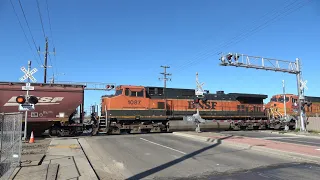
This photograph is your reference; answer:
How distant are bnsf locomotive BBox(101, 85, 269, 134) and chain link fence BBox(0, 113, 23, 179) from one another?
14.3 m

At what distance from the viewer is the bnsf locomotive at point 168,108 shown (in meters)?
24.4

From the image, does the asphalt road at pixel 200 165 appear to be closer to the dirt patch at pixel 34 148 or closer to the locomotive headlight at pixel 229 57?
the dirt patch at pixel 34 148

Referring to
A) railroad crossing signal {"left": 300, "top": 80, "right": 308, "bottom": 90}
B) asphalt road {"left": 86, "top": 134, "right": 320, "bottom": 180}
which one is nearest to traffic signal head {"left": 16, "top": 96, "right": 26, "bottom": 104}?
asphalt road {"left": 86, "top": 134, "right": 320, "bottom": 180}

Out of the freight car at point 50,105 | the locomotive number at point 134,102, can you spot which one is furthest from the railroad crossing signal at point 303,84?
the freight car at point 50,105

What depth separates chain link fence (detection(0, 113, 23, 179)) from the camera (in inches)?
287

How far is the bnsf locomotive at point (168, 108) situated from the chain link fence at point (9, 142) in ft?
46.9

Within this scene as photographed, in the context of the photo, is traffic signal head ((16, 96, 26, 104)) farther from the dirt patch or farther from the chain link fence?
the chain link fence

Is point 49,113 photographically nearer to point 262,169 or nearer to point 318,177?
point 262,169

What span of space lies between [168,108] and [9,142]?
63.0 ft

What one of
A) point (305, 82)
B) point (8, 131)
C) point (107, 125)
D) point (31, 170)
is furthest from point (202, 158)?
point (305, 82)

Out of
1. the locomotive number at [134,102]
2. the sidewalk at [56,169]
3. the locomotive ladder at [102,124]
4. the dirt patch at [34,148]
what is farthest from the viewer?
the locomotive number at [134,102]

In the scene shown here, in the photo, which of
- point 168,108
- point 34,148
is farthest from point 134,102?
point 34,148

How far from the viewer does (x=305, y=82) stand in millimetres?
26938

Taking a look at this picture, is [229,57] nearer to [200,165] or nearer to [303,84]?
[303,84]
